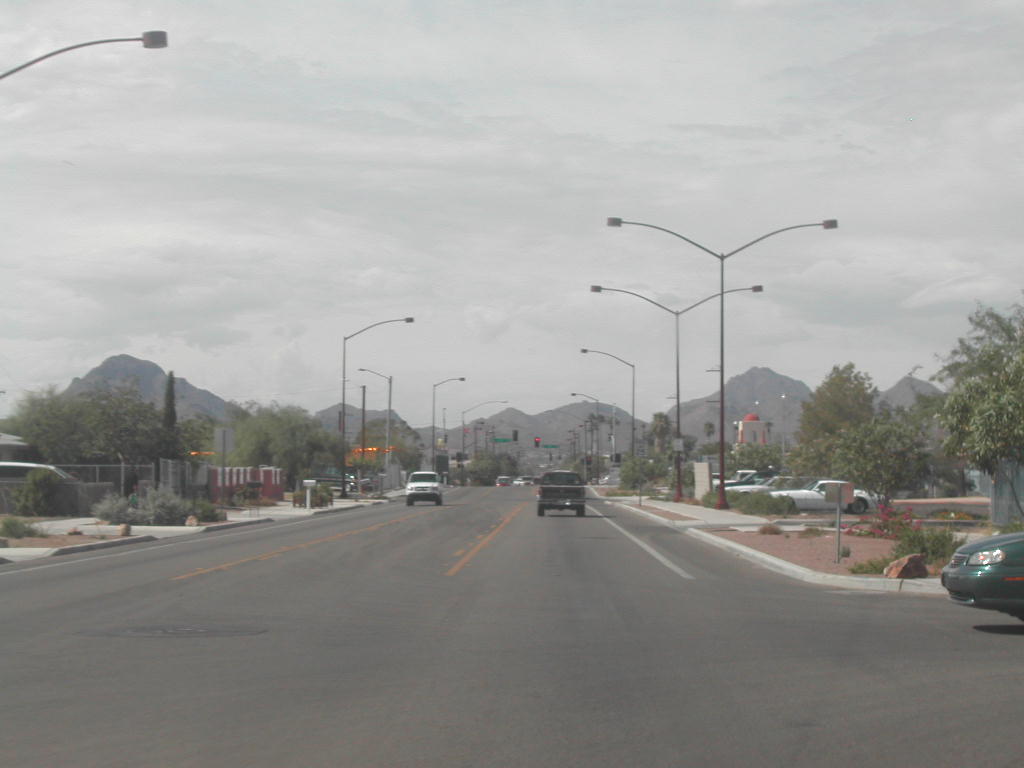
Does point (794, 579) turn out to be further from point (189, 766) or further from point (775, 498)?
point (775, 498)

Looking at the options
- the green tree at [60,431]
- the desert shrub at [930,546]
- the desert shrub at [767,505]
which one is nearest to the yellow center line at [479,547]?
the desert shrub at [930,546]

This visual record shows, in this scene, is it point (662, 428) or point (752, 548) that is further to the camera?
point (662, 428)

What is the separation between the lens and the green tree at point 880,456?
34.8 metres

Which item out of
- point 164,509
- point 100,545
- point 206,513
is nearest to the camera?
point 100,545

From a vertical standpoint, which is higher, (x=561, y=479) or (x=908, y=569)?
(x=561, y=479)

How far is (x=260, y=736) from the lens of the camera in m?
8.09

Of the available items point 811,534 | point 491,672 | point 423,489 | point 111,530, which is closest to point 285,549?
point 111,530

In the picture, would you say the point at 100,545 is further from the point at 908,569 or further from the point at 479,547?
the point at 908,569

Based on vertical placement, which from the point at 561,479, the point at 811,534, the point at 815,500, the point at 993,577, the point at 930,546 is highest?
the point at 561,479

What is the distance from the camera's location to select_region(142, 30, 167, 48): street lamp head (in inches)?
758

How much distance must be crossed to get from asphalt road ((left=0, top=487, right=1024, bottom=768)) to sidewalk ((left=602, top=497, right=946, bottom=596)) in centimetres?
74

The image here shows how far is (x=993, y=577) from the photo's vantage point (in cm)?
1318

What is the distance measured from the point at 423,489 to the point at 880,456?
29353mm

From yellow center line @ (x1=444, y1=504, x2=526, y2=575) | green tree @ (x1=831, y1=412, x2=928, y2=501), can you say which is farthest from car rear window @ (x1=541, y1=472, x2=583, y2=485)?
green tree @ (x1=831, y1=412, x2=928, y2=501)
